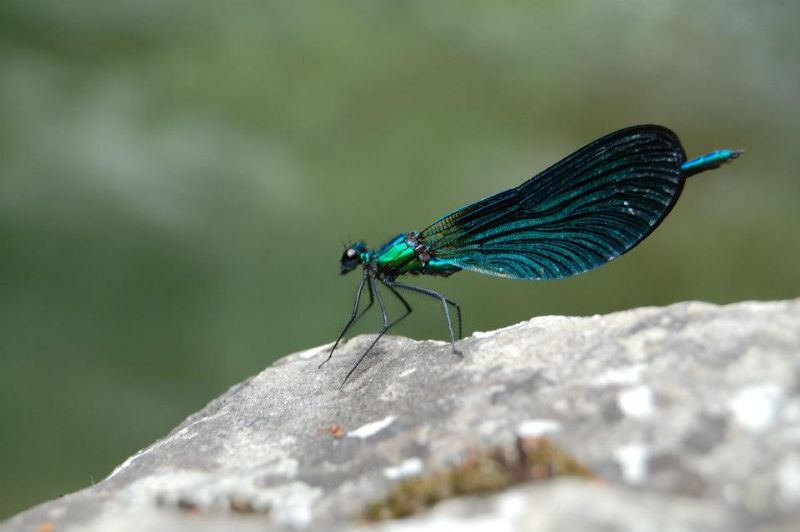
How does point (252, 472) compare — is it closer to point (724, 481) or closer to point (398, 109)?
point (724, 481)

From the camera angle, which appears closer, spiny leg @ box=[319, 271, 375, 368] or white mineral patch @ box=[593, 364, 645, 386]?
white mineral patch @ box=[593, 364, 645, 386]

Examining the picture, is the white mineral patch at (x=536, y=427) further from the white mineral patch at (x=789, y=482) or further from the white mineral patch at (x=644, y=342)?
the white mineral patch at (x=789, y=482)

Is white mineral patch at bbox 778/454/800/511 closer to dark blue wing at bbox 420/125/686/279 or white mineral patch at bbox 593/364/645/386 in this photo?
white mineral patch at bbox 593/364/645/386

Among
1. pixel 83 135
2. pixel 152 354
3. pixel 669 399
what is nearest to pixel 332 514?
pixel 669 399

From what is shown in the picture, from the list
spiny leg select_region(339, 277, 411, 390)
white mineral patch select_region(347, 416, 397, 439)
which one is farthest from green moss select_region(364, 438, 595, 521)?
spiny leg select_region(339, 277, 411, 390)

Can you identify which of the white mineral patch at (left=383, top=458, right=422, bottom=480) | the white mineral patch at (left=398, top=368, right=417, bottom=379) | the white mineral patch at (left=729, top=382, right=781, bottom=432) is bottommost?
the white mineral patch at (left=729, top=382, right=781, bottom=432)

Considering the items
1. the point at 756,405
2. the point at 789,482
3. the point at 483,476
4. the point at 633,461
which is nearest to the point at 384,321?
the point at 483,476
